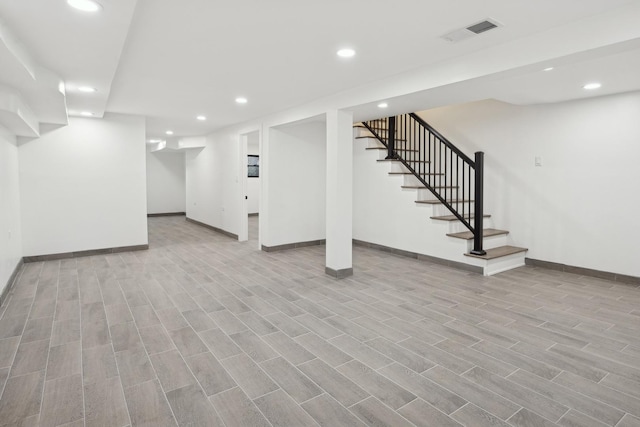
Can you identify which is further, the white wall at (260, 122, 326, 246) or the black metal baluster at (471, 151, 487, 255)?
the white wall at (260, 122, 326, 246)

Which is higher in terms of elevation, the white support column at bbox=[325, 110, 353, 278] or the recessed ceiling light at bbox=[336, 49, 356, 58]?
the recessed ceiling light at bbox=[336, 49, 356, 58]

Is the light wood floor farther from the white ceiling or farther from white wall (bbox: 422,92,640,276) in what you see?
the white ceiling

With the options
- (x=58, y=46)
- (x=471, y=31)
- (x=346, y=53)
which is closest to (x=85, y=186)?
(x=58, y=46)

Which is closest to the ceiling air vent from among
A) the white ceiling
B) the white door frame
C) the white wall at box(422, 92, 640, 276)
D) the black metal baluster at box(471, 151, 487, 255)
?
the white ceiling

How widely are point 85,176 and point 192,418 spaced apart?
5.36 m

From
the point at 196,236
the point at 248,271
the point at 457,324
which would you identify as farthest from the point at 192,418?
the point at 196,236

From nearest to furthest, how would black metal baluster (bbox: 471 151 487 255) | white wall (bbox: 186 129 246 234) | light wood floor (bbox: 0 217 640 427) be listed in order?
1. light wood floor (bbox: 0 217 640 427)
2. black metal baluster (bbox: 471 151 487 255)
3. white wall (bbox: 186 129 246 234)

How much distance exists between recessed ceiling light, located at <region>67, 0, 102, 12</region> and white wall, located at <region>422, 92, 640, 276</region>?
5303mm

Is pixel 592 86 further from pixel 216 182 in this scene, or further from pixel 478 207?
pixel 216 182

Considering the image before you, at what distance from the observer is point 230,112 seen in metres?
6.07

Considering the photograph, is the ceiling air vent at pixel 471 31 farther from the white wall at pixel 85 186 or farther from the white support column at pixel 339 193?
the white wall at pixel 85 186

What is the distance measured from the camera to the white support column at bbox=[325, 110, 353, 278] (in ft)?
15.3

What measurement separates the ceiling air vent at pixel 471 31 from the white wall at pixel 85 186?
5.42 m

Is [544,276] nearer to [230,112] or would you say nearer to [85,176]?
[230,112]
